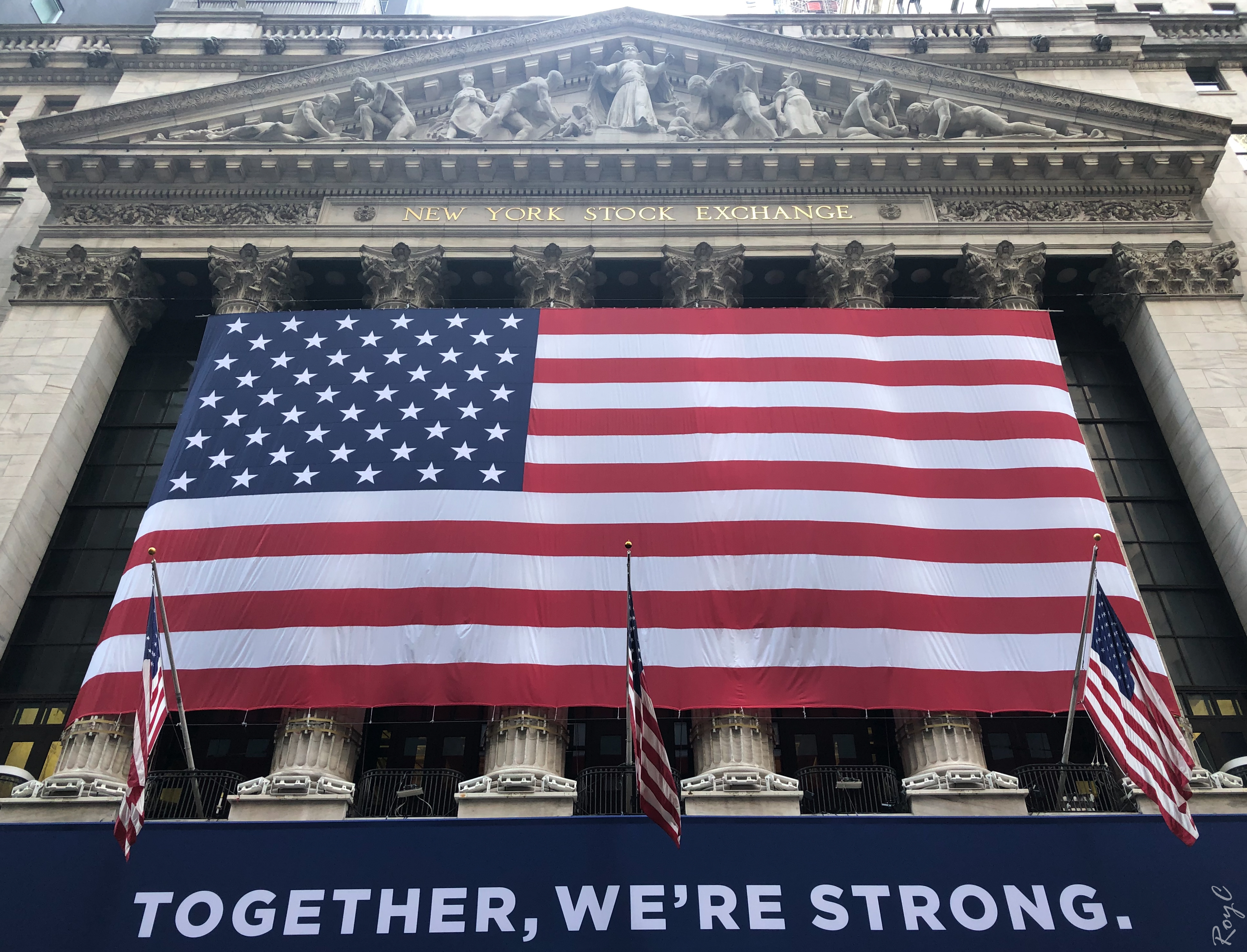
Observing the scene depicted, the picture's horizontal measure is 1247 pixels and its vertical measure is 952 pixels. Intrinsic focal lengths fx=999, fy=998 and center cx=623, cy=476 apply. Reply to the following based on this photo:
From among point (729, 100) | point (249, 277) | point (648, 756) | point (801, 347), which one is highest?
point (729, 100)

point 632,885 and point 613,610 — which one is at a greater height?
point 613,610

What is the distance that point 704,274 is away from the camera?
75.8 ft

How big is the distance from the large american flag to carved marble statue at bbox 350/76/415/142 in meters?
5.91

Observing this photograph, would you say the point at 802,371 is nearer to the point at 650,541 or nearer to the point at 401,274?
the point at 650,541

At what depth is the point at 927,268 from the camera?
24109 mm

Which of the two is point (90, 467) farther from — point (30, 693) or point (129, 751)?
point (129, 751)

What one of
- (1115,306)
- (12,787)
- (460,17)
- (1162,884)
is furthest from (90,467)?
(1115,306)

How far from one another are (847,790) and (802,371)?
27.9 feet

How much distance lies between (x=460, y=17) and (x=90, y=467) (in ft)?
55.9

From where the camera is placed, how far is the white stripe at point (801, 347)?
21.2m
